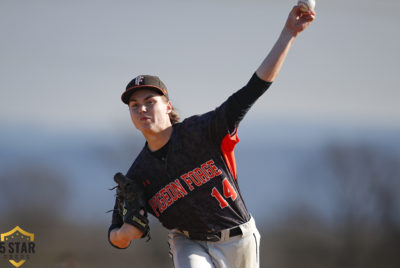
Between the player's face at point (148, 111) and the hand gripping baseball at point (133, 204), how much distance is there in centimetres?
40

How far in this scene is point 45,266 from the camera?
9.16 m

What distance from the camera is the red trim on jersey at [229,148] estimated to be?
341 cm

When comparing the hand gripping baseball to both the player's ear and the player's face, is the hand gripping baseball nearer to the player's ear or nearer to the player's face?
the player's face

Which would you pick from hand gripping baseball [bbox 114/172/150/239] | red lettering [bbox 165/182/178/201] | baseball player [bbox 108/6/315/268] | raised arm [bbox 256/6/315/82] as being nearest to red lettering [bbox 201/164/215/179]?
baseball player [bbox 108/6/315/268]

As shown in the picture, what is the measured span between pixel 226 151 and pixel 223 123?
270 mm

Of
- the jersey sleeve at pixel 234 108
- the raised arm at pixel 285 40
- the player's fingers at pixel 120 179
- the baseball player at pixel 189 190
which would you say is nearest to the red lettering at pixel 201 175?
the baseball player at pixel 189 190

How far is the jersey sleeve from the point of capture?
3.08 m

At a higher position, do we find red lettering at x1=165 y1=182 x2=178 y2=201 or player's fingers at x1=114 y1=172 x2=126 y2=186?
player's fingers at x1=114 y1=172 x2=126 y2=186

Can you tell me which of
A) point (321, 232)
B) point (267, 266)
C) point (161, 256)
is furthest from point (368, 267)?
point (161, 256)

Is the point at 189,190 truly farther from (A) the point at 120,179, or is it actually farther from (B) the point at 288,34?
(B) the point at 288,34

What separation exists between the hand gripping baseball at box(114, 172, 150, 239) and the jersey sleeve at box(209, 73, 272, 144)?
669mm

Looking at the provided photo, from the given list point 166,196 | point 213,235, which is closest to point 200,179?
point 166,196

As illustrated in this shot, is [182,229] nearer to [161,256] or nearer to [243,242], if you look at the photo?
[243,242]

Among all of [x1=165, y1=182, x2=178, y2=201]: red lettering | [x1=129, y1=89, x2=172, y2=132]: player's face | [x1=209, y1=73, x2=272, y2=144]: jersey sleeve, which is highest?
[x1=129, y1=89, x2=172, y2=132]: player's face
